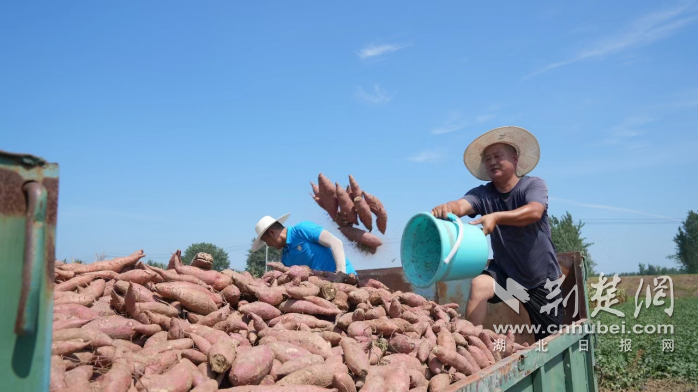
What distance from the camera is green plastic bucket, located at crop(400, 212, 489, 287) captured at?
11.0 ft

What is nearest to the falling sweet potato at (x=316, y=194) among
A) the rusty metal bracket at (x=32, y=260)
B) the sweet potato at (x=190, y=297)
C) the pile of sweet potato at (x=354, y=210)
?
the pile of sweet potato at (x=354, y=210)

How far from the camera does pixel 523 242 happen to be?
423 cm

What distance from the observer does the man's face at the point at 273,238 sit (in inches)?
194

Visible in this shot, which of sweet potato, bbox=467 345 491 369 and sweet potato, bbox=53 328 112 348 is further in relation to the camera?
sweet potato, bbox=467 345 491 369

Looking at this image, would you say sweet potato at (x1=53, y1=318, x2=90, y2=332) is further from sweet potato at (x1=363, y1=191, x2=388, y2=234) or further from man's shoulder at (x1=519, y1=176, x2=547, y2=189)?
man's shoulder at (x1=519, y1=176, x2=547, y2=189)

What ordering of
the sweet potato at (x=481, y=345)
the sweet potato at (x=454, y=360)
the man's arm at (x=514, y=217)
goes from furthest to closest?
the man's arm at (x=514, y=217), the sweet potato at (x=481, y=345), the sweet potato at (x=454, y=360)

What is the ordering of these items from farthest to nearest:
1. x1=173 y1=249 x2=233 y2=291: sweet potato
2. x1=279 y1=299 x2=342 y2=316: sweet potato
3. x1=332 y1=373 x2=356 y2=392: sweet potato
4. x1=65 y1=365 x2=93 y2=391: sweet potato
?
x1=173 y1=249 x2=233 y2=291: sweet potato < x1=279 y1=299 x2=342 y2=316: sweet potato < x1=332 y1=373 x2=356 y2=392: sweet potato < x1=65 y1=365 x2=93 y2=391: sweet potato

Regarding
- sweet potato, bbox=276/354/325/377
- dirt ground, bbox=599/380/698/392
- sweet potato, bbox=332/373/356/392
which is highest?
sweet potato, bbox=276/354/325/377

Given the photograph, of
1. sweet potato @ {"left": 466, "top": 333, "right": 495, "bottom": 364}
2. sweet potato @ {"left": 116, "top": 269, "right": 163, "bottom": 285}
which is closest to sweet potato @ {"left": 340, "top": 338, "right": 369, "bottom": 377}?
sweet potato @ {"left": 466, "top": 333, "right": 495, "bottom": 364}

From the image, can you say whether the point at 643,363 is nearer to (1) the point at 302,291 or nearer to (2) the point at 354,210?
(2) the point at 354,210

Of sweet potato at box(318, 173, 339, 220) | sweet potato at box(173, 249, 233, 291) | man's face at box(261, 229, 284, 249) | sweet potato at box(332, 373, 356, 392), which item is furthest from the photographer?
sweet potato at box(318, 173, 339, 220)

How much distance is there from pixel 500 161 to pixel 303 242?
1953 millimetres

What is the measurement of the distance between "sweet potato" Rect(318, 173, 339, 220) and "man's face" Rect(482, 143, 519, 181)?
5.05ft

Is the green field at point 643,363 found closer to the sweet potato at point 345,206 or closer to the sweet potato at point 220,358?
the sweet potato at point 345,206
